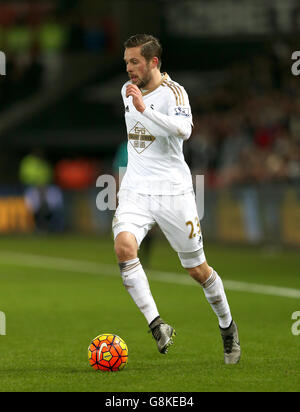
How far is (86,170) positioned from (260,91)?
6.23m

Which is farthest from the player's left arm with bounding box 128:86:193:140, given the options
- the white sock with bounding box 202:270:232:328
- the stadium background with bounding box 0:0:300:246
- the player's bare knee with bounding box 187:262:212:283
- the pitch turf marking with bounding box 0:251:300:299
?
the stadium background with bounding box 0:0:300:246

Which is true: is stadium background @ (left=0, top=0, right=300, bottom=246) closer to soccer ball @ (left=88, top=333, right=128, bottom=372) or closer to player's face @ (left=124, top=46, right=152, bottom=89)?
player's face @ (left=124, top=46, right=152, bottom=89)

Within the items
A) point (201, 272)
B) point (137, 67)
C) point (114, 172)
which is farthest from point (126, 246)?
point (114, 172)

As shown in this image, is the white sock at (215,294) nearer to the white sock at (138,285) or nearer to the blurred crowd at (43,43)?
the white sock at (138,285)

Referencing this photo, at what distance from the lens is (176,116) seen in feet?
25.4

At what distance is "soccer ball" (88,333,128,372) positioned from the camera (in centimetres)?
759

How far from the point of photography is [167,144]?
314 inches

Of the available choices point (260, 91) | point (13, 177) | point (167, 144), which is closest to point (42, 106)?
point (13, 177)

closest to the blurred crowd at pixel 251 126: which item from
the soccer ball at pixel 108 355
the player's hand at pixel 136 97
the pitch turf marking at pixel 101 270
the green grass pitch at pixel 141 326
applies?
the green grass pitch at pixel 141 326

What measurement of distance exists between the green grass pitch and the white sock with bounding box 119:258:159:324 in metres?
0.42

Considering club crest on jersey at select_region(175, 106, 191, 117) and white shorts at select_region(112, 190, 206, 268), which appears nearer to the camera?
club crest on jersey at select_region(175, 106, 191, 117)

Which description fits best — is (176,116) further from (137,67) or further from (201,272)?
(201,272)

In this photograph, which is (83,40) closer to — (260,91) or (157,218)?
(260,91)

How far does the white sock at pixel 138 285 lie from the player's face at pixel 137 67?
1363mm
